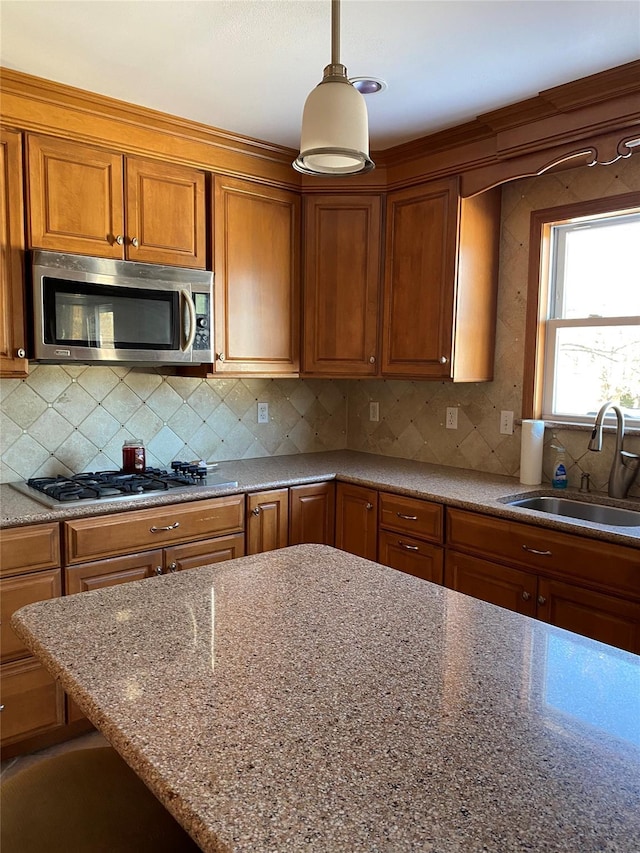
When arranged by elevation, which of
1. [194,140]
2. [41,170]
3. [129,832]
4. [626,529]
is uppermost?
[194,140]

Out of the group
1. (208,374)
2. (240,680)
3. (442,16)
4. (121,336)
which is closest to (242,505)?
(208,374)

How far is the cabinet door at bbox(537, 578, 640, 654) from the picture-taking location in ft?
6.73

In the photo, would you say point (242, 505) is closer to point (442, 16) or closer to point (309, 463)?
point (309, 463)

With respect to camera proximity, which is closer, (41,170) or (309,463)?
(41,170)

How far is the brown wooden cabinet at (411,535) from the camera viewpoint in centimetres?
267

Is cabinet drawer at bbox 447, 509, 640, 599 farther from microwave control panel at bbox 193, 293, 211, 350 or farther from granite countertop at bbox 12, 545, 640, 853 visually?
microwave control panel at bbox 193, 293, 211, 350

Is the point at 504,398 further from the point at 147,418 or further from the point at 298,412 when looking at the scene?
the point at 147,418

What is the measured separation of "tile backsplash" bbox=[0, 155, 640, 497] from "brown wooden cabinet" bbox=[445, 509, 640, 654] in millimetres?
627

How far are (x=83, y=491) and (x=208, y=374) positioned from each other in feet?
2.70

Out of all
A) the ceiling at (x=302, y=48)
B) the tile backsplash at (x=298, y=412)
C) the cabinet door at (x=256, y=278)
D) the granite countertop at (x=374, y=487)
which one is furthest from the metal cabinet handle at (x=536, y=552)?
the ceiling at (x=302, y=48)

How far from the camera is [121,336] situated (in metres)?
2.62

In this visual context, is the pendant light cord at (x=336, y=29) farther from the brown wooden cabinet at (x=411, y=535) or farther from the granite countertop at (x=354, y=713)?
the brown wooden cabinet at (x=411, y=535)

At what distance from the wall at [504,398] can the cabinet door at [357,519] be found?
632 mm

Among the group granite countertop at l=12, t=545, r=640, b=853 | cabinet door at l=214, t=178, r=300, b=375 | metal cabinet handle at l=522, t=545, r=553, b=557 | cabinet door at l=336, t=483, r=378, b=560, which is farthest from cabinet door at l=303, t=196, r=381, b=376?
granite countertop at l=12, t=545, r=640, b=853
